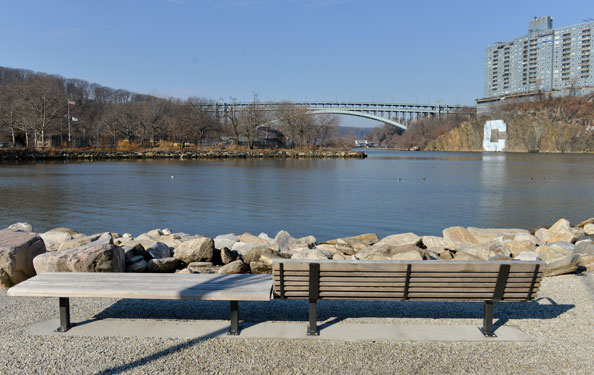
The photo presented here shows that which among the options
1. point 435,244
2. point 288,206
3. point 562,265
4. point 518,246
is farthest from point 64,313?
point 288,206

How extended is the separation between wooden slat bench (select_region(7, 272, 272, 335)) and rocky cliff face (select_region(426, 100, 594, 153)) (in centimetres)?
10386

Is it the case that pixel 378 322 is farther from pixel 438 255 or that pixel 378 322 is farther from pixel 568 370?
pixel 438 255

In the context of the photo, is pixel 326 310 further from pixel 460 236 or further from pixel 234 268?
pixel 460 236

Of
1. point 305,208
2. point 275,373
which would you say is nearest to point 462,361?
point 275,373

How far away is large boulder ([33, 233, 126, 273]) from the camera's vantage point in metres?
5.16

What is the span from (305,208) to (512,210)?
721cm

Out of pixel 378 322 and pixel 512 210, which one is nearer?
pixel 378 322

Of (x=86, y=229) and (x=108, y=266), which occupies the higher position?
(x=108, y=266)

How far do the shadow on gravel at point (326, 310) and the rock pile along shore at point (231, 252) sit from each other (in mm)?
719

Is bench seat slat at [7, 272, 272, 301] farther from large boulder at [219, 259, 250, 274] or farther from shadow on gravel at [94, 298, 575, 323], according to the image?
large boulder at [219, 259, 250, 274]

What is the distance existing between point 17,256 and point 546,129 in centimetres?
10611

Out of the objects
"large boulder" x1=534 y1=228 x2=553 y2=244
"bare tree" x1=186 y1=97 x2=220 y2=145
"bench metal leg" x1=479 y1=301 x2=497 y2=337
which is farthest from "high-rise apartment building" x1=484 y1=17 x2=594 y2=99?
"bench metal leg" x1=479 y1=301 x2=497 y2=337

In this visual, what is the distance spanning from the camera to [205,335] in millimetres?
4074

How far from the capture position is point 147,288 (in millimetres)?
4043
